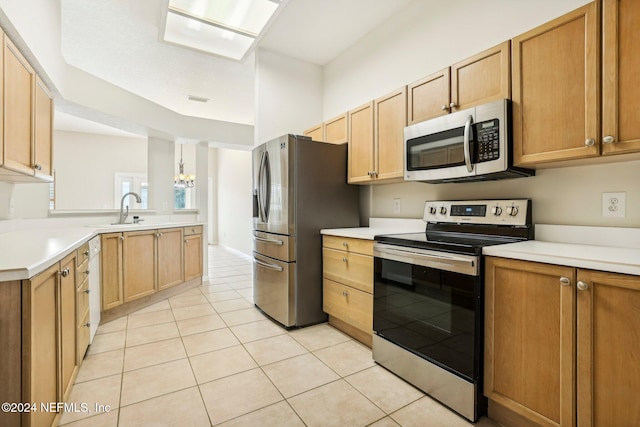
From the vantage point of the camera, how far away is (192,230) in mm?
4121

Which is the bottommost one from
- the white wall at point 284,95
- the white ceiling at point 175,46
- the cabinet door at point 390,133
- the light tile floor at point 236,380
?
the light tile floor at point 236,380

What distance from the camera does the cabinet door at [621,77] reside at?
4.19 feet

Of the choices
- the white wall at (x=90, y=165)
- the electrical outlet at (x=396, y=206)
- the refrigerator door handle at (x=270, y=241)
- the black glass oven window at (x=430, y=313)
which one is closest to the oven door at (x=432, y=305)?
the black glass oven window at (x=430, y=313)

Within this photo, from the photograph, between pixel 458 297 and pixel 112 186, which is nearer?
pixel 458 297

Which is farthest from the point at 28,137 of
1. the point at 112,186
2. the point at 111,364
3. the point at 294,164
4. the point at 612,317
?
the point at 112,186

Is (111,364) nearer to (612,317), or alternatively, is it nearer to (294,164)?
(294,164)

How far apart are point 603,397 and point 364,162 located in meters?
2.06

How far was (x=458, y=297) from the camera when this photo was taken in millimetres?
1565

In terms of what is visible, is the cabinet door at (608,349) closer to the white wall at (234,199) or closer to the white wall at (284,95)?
the white wall at (284,95)

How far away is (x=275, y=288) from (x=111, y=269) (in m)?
1.57

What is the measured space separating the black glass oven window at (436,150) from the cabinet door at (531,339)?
0.76 metres

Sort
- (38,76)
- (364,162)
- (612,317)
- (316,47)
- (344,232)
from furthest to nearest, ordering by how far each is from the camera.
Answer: (316,47) < (364,162) < (344,232) < (38,76) < (612,317)

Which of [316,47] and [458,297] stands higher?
[316,47]

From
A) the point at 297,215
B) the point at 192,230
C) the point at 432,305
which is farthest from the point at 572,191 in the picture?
the point at 192,230
